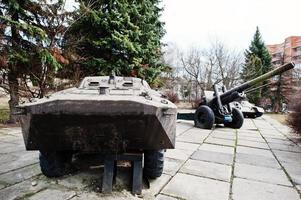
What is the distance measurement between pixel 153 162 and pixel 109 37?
27.0 ft

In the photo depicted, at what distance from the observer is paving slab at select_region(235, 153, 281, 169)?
5209mm

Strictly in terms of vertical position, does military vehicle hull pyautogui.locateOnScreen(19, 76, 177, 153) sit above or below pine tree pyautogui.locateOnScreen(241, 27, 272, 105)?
below

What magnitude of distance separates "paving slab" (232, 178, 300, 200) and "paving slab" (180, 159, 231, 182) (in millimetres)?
289

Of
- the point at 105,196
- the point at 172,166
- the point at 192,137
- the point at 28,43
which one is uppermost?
the point at 28,43

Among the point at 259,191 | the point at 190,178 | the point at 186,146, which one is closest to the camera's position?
the point at 259,191

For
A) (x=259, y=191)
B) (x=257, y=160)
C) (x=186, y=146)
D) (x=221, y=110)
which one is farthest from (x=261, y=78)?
(x=259, y=191)

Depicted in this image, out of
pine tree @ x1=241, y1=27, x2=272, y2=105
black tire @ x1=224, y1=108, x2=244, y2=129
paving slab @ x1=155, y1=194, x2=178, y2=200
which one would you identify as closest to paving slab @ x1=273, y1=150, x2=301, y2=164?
paving slab @ x1=155, y1=194, x2=178, y2=200

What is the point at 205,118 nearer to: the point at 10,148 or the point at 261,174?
the point at 261,174

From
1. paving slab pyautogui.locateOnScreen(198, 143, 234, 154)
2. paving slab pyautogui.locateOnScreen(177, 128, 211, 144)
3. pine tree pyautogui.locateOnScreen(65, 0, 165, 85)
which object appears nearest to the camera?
paving slab pyautogui.locateOnScreen(198, 143, 234, 154)

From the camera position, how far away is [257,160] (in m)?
5.53

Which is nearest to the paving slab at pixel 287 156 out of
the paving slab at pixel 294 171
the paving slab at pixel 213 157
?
the paving slab at pixel 294 171

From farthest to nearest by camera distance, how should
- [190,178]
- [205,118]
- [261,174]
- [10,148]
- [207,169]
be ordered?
[205,118]
[10,148]
[207,169]
[261,174]
[190,178]

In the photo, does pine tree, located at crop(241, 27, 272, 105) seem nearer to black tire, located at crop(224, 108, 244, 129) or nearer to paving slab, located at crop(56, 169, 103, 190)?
black tire, located at crop(224, 108, 244, 129)

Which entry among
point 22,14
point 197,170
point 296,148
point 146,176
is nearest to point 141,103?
point 146,176
